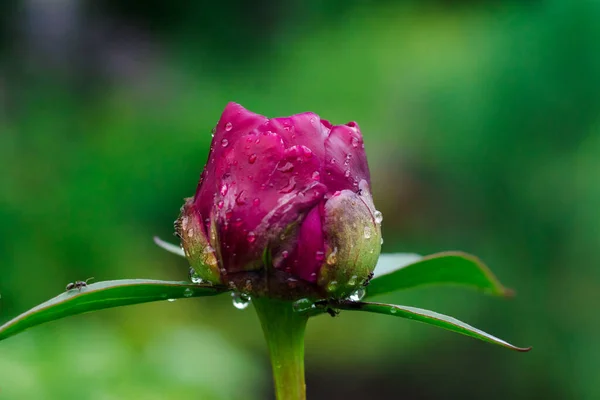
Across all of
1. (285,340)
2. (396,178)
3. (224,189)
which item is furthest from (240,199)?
(396,178)

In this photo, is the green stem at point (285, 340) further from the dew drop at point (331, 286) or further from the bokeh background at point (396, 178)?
the bokeh background at point (396, 178)

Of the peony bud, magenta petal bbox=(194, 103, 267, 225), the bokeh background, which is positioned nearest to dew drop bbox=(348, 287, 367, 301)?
the peony bud

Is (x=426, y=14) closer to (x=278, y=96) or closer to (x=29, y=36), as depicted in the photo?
(x=278, y=96)

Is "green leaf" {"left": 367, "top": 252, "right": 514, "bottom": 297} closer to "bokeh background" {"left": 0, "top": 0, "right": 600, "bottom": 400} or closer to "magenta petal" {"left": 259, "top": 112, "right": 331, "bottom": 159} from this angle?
"magenta petal" {"left": 259, "top": 112, "right": 331, "bottom": 159}

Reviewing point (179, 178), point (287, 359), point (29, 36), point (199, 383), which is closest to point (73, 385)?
point (199, 383)

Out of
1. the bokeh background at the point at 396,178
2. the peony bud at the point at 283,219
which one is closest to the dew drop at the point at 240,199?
the peony bud at the point at 283,219
